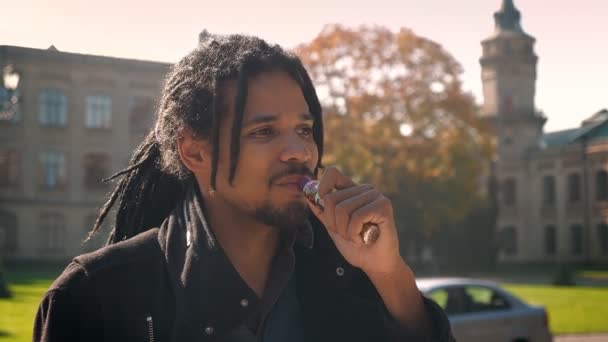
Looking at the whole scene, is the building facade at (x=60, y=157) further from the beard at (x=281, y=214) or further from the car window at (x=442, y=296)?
the beard at (x=281, y=214)

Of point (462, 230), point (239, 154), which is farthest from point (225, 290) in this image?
point (462, 230)

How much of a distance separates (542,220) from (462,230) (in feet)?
47.2

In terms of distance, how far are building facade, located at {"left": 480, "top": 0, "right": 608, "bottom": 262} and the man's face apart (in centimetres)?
5006

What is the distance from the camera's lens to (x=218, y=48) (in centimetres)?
245

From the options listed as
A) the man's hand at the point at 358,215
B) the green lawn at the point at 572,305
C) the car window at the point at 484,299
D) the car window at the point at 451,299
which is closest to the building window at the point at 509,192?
the green lawn at the point at 572,305

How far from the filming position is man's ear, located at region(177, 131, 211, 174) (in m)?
2.42

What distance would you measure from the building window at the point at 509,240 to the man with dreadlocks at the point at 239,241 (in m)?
59.1

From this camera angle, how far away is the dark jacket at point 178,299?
2053 millimetres

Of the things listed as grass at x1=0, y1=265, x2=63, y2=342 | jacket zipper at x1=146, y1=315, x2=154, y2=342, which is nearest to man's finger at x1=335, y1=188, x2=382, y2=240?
jacket zipper at x1=146, y1=315, x2=154, y2=342

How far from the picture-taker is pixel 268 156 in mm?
2279

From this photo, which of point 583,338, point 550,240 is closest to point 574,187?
point 550,240

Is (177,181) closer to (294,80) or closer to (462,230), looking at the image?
(294,80)

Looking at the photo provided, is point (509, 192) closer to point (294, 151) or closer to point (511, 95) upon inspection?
point (511, 95)

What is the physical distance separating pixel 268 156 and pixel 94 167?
42669 millimetres
